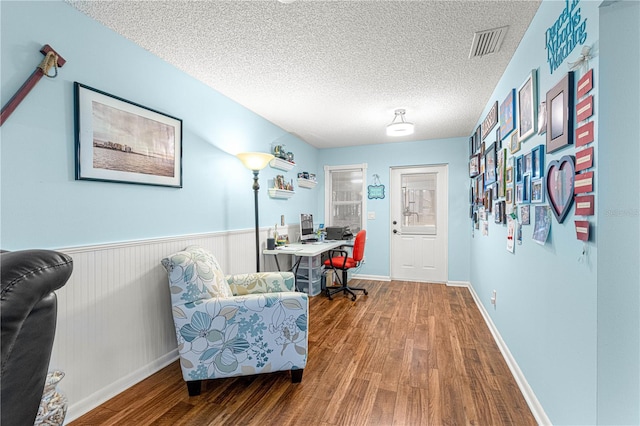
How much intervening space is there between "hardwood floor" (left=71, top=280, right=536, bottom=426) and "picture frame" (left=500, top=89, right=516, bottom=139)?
1.81 metres

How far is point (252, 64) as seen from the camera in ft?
7.75

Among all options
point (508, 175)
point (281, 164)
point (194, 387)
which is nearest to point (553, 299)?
point (508, 175)

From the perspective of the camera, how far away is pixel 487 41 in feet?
6.70

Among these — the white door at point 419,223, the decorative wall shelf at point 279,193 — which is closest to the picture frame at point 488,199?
the white door at point 419,223

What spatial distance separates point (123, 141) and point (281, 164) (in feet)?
7.02

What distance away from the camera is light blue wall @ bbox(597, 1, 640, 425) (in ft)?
3.47

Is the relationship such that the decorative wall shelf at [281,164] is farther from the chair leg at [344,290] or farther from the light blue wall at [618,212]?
the light blue wall at [618,212]

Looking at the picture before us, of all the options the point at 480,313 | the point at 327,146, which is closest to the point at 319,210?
the point at 327,146

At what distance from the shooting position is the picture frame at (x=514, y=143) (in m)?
2.01

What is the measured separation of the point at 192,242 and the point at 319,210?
3.18m

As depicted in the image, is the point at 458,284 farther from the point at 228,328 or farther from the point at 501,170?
the point at 228,328

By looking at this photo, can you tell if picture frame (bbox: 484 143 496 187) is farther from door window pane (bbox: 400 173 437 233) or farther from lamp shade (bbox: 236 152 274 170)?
lamp shade (bbox: 236 152 274 170)

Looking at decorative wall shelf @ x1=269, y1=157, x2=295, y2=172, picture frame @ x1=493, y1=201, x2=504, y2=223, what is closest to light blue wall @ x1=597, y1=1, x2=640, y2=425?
picture frame @ x1=493, y1=201, x2=504, y2=223

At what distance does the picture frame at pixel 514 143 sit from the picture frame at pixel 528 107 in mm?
50
